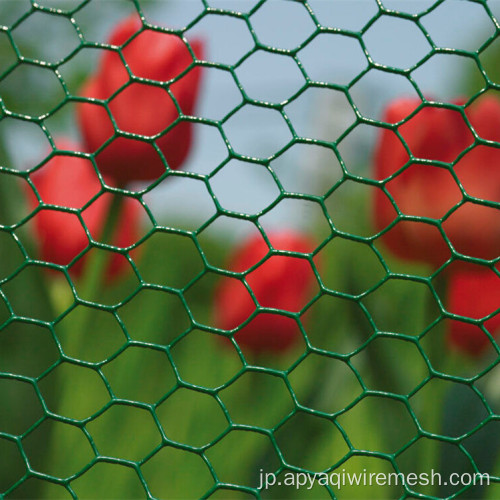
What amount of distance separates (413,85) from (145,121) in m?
0.10

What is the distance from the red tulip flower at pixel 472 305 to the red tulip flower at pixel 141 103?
11cm

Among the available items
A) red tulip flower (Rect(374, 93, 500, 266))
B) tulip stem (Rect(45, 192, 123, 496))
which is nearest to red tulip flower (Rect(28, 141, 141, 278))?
tulip stem (Rect(45, 192, 123, 496))

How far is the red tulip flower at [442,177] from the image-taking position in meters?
0.28

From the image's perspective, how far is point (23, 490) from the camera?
0.34 meters

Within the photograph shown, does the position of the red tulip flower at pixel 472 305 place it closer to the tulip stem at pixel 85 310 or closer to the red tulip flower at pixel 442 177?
the red tulip flower at pixel 442 177

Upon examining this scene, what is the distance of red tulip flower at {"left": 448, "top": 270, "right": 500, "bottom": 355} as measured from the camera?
1.06ft

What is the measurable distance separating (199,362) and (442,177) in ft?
0.81

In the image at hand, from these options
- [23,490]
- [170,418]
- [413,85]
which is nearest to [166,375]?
[170,418]

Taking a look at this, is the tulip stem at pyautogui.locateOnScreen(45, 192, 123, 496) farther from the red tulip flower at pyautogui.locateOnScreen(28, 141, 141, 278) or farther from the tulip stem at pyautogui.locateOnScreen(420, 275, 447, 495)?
the tulip stem at pyautogui.locateOnScreen(420, 275, 447, 495)

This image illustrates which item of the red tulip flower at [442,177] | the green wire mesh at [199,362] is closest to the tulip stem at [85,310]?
the green wire mesh at [199,362]

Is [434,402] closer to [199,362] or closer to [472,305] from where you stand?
[472,305]

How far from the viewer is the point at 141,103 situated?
0.31 metres

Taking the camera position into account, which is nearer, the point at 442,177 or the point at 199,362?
the point at 442,177

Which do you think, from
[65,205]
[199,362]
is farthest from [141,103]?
[199,362]
